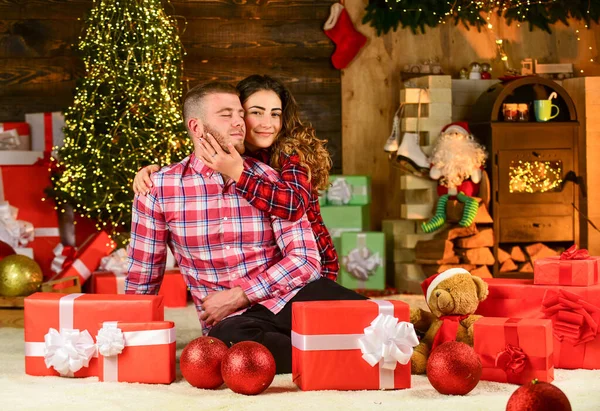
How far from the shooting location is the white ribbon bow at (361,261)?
491 cm

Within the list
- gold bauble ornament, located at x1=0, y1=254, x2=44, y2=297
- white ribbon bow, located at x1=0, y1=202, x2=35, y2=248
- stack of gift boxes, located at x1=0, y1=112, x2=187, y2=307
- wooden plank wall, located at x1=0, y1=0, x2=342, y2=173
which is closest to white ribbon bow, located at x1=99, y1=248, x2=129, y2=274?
stack of gift boxes, located at x1=0, y1=112, x2=187, y2=307

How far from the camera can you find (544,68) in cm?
540

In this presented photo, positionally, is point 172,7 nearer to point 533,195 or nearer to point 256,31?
point 256,31

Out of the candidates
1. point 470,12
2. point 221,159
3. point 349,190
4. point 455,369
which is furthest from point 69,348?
point 470,12

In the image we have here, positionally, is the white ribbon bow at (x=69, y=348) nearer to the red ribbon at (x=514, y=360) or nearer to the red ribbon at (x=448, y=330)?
the red ribbon at (x=448, y=330)

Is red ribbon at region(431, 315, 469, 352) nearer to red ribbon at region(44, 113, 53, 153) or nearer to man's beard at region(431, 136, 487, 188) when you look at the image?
man's beard at region(431, 136, 487, 188)

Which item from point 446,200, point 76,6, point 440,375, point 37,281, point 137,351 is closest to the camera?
point 440,375

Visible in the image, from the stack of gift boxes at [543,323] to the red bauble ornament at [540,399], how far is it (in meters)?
0.68

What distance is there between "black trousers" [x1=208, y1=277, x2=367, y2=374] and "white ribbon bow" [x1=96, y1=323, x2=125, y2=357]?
332mm

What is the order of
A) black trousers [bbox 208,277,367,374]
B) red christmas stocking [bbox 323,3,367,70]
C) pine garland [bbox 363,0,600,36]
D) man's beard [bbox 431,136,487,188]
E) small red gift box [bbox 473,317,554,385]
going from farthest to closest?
red christmas stocking [bbox 323,3,367,70] < pine garland [bbox 363,0,600,36] < man's beard [bbox 431,136,487,188] < black trousers [bbox 208,277,367,374] < small red gift box [bbox 473,317,554,385]

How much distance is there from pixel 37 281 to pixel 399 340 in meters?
2.17

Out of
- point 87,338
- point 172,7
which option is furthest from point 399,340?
point 172,7

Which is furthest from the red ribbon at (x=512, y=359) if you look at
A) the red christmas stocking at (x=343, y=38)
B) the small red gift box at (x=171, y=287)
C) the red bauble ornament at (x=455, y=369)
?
the red christmas stocking at (x=343, y=38)

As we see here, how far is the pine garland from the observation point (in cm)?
515
